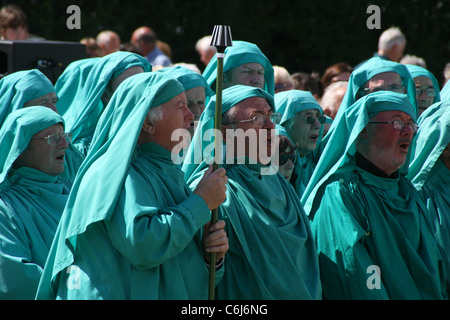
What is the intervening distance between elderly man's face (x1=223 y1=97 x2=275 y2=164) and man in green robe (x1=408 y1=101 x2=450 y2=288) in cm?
161

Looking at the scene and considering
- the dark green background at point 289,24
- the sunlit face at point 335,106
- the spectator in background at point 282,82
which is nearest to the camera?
the sunlit face at point 335,106

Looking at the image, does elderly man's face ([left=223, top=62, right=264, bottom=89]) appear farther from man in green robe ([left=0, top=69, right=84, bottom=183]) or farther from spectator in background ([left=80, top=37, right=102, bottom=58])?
spectator in background ([left=80, top=37, right=102, bottom=58])

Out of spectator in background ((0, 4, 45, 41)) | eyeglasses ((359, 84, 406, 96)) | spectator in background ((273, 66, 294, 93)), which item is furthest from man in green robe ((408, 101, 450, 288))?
spectator in background ((0, 4, 45, 41))

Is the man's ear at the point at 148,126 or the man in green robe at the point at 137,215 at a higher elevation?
the man's ear at the point at 148,126

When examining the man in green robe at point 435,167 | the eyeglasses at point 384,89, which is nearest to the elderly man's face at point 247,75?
the eyeglasses at point 384,89

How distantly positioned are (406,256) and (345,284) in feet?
1.60

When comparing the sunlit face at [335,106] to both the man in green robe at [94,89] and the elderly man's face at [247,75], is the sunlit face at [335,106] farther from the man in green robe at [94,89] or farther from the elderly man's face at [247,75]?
the man in green robe at [94,89]

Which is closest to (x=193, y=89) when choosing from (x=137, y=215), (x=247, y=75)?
(x=247, y=75)

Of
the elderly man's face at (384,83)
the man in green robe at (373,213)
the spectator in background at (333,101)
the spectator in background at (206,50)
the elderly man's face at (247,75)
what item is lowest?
the man in green robe at (373,213)

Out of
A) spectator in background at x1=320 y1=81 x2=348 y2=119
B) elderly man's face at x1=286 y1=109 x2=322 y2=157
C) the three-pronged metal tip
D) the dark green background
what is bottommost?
elderly man's face at x1=286 y1=109 x2=322 y2=157

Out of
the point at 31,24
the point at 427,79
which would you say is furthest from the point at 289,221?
the point at 31,24

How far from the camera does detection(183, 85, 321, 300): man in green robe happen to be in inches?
160

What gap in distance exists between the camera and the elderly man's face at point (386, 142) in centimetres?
481

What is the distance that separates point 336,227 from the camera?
455cm
